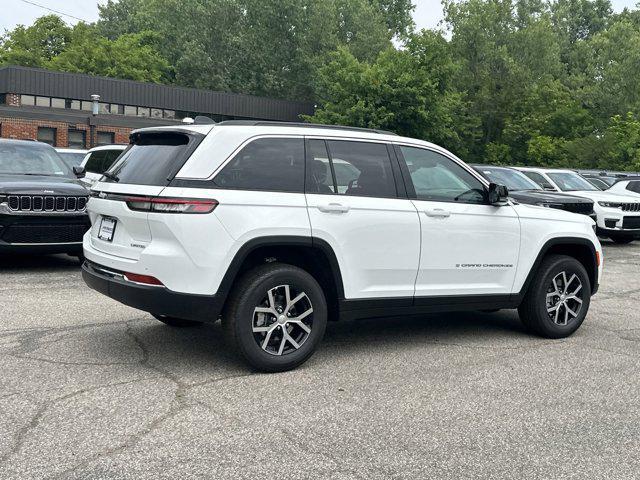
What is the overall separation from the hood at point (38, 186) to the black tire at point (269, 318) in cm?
502

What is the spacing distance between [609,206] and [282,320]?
12.6 m

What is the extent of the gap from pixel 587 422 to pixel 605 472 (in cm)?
78

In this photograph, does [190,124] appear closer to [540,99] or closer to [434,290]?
[434,290]

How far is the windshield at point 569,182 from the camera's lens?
54.0ft

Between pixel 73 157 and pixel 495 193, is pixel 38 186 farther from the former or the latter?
pixel 73 157

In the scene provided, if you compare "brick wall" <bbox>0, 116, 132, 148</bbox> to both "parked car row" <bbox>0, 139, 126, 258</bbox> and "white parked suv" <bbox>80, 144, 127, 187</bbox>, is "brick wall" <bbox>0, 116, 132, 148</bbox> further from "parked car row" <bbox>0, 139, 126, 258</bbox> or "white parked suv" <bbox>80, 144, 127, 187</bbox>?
"parked car row" <bbox>0, 139, 126, 258</bbox>

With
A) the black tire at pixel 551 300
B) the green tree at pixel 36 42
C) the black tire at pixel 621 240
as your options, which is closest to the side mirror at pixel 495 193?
the black tire at pixel 551 300

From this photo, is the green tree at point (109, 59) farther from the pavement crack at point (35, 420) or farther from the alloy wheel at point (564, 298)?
the pavement crack at point (35, 420)

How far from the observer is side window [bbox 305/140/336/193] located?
552 centimetres

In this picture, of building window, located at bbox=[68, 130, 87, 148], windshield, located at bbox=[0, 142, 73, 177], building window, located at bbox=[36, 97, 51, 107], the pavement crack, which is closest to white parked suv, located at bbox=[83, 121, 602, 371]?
the pavement crack

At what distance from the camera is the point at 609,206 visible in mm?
15961

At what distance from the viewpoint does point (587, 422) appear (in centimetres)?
453

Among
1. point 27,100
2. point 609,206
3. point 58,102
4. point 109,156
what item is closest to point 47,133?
point 27,100

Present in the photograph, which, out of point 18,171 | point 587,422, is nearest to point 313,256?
point 587,422
